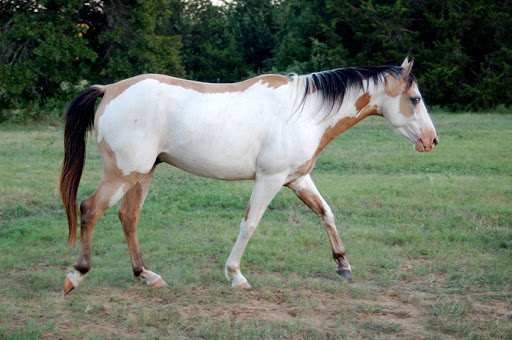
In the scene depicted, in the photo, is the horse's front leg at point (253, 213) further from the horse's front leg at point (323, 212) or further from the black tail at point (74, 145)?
Answer: the black tail at point (74, 145)

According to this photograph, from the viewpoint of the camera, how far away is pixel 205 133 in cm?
466

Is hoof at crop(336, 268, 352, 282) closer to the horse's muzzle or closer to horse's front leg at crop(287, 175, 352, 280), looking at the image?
horse's front leg at crop(287, 175, 352, 280)

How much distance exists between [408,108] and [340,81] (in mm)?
598

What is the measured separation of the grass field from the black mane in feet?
4.75

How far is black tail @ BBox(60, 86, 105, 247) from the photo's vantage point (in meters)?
4.75

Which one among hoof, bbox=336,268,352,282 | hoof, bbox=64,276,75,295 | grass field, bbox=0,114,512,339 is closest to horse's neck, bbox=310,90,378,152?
hoof, bbox=336,268,352,282

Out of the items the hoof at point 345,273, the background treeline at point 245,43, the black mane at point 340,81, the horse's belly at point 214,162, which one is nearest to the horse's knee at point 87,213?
the horse's belly at point 214,162

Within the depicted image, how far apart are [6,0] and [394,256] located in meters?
15.3

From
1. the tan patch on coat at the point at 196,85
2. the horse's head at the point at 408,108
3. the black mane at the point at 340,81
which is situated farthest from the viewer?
the horse's head at the point at 408,108

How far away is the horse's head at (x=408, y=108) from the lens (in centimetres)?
502

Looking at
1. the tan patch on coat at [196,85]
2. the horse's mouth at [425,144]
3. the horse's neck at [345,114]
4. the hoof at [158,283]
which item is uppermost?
the tan patch on coat at [196,85]

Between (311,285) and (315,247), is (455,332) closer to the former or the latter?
(311,285)

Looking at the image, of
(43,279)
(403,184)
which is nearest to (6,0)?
(403,184)

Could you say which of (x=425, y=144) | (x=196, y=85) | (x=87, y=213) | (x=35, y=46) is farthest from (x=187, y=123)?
(x=35, y=46)
